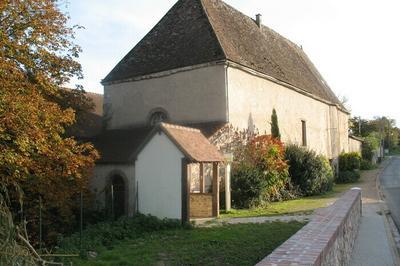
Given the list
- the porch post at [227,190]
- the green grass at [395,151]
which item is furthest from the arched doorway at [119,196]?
the green grass at [395,151]

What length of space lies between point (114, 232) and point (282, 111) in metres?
17.1

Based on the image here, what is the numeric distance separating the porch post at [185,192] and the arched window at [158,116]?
8334 millimetres

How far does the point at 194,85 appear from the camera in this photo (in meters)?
22.7

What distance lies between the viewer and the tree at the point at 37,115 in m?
13.7

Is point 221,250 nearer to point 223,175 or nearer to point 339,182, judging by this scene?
point 223,175

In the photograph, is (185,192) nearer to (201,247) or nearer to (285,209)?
(201,247)

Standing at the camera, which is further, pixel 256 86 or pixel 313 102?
pixel 313 102

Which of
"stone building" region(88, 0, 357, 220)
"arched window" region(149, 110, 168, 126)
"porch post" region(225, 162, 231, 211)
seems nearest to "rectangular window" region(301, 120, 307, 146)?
"stone building" region(88, 0, 357, 220)

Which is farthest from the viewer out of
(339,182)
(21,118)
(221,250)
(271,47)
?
(339,182)

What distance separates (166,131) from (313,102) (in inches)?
798

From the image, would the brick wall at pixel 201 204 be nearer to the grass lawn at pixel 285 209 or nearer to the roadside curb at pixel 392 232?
the grass lawn at pixel 285 209

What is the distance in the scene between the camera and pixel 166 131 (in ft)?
52.9

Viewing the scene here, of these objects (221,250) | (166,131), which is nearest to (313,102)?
(166,131)

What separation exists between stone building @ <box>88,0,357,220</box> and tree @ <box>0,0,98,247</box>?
3.88 metres
